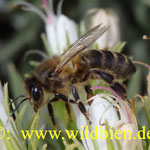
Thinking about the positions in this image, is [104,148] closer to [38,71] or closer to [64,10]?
[38,71]

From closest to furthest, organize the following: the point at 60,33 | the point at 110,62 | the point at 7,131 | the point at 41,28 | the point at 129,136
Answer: the point at 129,136 < the point at 7,131 < the point at 110,62 < the point at 60,33 < the point at 41,28

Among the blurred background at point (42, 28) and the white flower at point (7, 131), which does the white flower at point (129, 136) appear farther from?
the blurred background at point (42, 28)

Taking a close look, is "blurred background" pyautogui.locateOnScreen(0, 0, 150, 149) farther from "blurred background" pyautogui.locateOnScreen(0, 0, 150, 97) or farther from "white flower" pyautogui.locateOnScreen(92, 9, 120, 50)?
"white flower" pyautogui.locateOnScreen(92, 9, 120, 50)

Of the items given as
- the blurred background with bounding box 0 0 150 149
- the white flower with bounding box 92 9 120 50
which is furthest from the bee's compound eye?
the blurred background with bounding box 0 0 150 149

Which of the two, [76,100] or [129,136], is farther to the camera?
[76,100]

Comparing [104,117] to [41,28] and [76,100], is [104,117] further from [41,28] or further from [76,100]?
[41,28]

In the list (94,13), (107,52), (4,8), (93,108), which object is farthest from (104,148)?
(4,8)

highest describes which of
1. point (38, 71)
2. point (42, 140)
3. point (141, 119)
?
point (38, 71)

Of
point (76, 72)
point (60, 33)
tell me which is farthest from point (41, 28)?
point (76, 72)

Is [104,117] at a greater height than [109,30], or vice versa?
[109,30]
